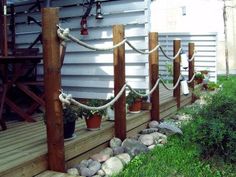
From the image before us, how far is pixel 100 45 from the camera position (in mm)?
5719

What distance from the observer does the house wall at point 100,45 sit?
17.4ft

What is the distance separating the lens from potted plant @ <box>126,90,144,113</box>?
4973 millimetres

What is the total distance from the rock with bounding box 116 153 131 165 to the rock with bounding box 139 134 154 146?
638 mm

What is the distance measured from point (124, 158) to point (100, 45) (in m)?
2.45

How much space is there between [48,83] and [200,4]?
1376 cm

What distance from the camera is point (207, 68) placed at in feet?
36.3

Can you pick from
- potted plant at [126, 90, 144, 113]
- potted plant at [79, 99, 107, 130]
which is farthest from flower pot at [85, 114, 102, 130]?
potted plant at [126, 90, 144, 113]

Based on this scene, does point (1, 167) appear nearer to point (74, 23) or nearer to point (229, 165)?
point (229, 165)

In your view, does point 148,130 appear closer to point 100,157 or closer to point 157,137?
point 157,137

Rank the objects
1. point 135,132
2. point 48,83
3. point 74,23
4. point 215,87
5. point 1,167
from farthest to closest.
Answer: point 215,87 < point 74,23 < point 135,132 < point 48,83 < point 1,167

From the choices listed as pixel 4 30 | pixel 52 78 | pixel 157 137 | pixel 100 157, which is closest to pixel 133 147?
pixel 100 157

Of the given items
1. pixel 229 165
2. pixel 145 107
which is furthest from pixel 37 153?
pixel 145 107

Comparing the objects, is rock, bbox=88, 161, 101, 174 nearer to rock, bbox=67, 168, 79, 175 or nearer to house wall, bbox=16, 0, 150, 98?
rock, bbox=67, 168, 79, 175

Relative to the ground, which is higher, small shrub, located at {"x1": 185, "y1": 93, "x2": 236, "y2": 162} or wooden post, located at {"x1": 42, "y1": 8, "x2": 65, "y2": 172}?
wooden post, located at {"x1": 42, "y1": 8, "x2": 65, "y2": 172}
